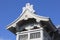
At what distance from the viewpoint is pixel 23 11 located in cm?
1513

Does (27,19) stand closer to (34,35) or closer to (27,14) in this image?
(27,14)

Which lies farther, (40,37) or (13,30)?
(13,30)

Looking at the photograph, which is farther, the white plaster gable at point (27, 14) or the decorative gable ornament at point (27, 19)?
the white plaster gable at point (27, 14)

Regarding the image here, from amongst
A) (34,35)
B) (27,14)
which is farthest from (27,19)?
(34,35)

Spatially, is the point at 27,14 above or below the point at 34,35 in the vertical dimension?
above

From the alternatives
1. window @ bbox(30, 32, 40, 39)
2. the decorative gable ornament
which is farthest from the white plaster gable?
window @ bbox(30, 32, 40, 39)

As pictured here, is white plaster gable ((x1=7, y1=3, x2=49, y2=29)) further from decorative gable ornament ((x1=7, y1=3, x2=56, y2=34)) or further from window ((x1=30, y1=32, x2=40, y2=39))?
window ((x1=30, y1=32, x2=40, y2=39))

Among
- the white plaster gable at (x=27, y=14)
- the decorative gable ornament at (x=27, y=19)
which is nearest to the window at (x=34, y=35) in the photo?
the decorative gable ornament at (x=27, y=19)

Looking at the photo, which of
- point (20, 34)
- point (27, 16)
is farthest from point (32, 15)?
point (20, 34)

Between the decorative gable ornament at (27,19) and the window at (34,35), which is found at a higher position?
the decorative gable ornament at (27,19)

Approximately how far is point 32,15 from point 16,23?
1097 millimetres

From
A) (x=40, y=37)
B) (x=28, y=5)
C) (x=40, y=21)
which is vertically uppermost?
(x=28, y=5)

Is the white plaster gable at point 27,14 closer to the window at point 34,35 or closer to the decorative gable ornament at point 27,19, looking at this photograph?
the decorative gable ornament at point 27,19

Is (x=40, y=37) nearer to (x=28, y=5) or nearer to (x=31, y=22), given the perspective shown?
(x=31, y=22)
